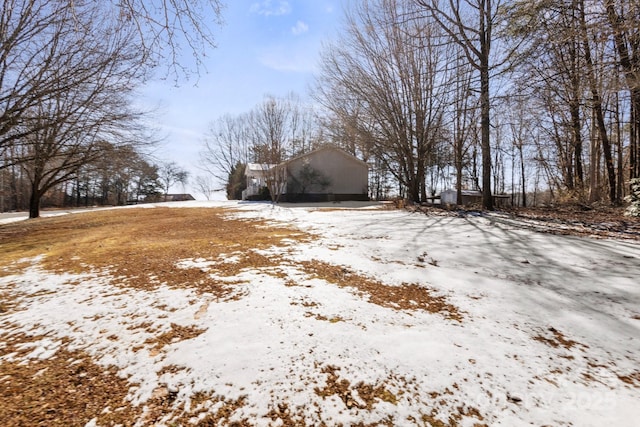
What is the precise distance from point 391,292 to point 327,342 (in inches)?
48.0

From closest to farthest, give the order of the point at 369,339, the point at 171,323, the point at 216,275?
the point at 369,339
the point at 171,323
the point at 216,275

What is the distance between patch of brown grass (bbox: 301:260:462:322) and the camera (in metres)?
2.57

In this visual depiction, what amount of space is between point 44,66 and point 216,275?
997cm

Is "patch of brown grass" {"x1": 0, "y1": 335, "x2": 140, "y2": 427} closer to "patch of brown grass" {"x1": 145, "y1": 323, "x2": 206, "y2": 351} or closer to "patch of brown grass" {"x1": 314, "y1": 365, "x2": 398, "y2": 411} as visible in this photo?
"patch of brown grass" {"x1": 145, "y1": 323, "x2": 206, "y2": 351}

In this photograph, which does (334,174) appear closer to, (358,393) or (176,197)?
(358,393)

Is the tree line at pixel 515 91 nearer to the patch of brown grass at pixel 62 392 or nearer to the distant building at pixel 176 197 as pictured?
the patch of brown grass at pixel 62 392

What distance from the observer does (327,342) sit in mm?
1963

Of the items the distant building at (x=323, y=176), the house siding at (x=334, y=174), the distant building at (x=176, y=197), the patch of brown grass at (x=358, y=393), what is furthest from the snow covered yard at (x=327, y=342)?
the distant building at (x=176, y=197)

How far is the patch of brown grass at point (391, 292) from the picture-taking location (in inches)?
101

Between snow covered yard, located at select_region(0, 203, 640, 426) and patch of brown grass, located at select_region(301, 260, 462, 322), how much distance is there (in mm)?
25

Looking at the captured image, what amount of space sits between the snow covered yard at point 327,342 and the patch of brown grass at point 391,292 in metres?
0.03

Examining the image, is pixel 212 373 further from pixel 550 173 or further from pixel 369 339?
pixel 550 173

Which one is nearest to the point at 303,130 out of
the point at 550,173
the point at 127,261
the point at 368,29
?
the point at 368,29

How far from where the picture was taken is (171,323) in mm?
2221
